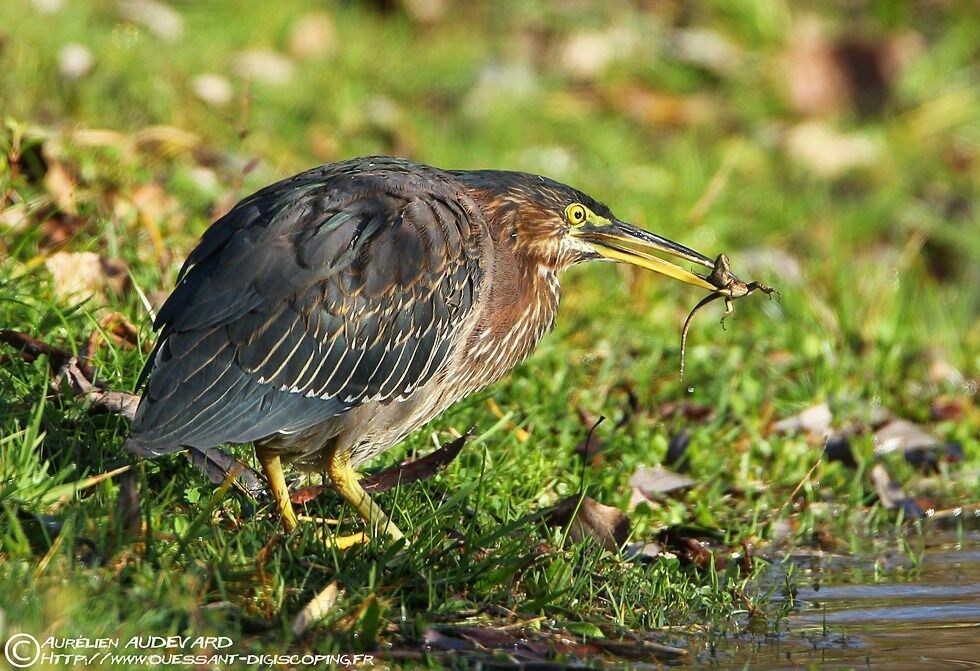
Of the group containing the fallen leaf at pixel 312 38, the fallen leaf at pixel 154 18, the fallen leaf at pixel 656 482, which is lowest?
the fallen leaf at pixel 656 482

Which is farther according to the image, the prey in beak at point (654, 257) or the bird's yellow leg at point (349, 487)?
the prey in beak at point (654, 257)

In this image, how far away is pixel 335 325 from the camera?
14.9 ft

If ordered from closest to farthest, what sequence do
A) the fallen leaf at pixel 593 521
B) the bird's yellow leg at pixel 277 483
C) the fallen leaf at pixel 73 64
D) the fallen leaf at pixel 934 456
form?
the bird's yellow leg at pixel 277 483 < the fallen leaf at pixel 593 521 < the fallen leaf at pixel 934 456 < the fallen leaf at pixel 73 64

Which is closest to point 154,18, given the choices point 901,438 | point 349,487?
point 349,487

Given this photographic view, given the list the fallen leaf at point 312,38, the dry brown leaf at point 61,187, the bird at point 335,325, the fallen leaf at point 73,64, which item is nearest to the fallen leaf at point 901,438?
the bird at point 335,325

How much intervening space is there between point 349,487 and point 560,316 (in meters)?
2.16

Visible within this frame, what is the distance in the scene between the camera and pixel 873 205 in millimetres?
9617

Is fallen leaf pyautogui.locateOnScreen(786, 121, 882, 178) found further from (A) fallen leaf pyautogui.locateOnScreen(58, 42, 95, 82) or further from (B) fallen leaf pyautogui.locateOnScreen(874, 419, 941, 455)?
(A) fallen leaf pyautogui.locateOnScreen(58, 42, 95, 82)

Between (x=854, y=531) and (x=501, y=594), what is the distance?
1935 millimetres

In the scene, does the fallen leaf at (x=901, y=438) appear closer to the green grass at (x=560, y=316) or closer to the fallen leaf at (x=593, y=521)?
the green grass at (x=560, y=316)

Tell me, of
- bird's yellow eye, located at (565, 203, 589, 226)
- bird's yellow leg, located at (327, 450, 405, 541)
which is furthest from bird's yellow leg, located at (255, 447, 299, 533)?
bird's yellow eye, located at (565, 203, 589, 226)

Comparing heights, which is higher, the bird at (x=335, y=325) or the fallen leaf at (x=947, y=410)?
the fallen leaf at (x=947, y=410)

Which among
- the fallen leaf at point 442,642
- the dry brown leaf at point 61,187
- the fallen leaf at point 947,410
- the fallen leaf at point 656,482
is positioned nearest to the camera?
the fallen leaf at point 442,642

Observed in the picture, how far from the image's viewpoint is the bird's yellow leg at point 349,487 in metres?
4.48
